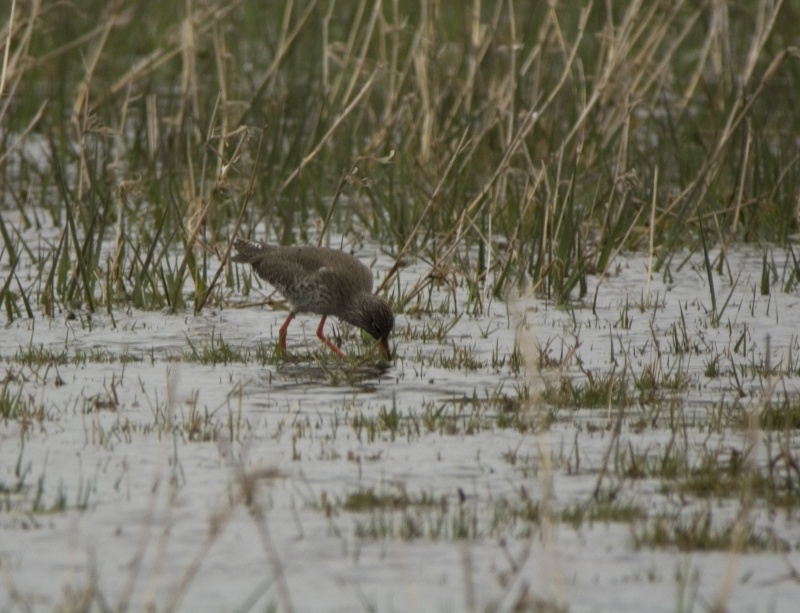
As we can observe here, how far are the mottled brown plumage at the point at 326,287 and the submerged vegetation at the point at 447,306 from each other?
0.24 meters

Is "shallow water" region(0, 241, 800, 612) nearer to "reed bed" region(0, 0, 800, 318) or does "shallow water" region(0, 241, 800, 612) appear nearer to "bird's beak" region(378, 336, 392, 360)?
"bird's beak" region(378, 336, 392, 360)

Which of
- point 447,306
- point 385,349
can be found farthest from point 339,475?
point 447,306

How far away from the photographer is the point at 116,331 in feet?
29.5

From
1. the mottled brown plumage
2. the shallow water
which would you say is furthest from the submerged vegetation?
the mottled brown plumage

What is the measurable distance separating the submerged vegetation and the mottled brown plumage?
9.5 inches

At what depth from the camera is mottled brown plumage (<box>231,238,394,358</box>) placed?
858 cm

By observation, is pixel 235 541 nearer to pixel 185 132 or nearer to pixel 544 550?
pixel 544 550

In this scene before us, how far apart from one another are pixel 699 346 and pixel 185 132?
5.59 m

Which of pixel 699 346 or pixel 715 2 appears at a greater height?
pixel 715 2

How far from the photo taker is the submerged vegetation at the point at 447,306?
5.35 meters

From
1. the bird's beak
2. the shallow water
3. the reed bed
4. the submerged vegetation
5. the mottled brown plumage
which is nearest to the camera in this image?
the shallow water

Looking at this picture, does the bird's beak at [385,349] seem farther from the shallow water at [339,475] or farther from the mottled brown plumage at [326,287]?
the shallow water at [339,475]

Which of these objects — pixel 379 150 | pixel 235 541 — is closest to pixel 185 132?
pixel 379 150

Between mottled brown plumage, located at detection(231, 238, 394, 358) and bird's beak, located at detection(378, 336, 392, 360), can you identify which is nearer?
bird's beak, located at detection(378, 336, 392, 360)
